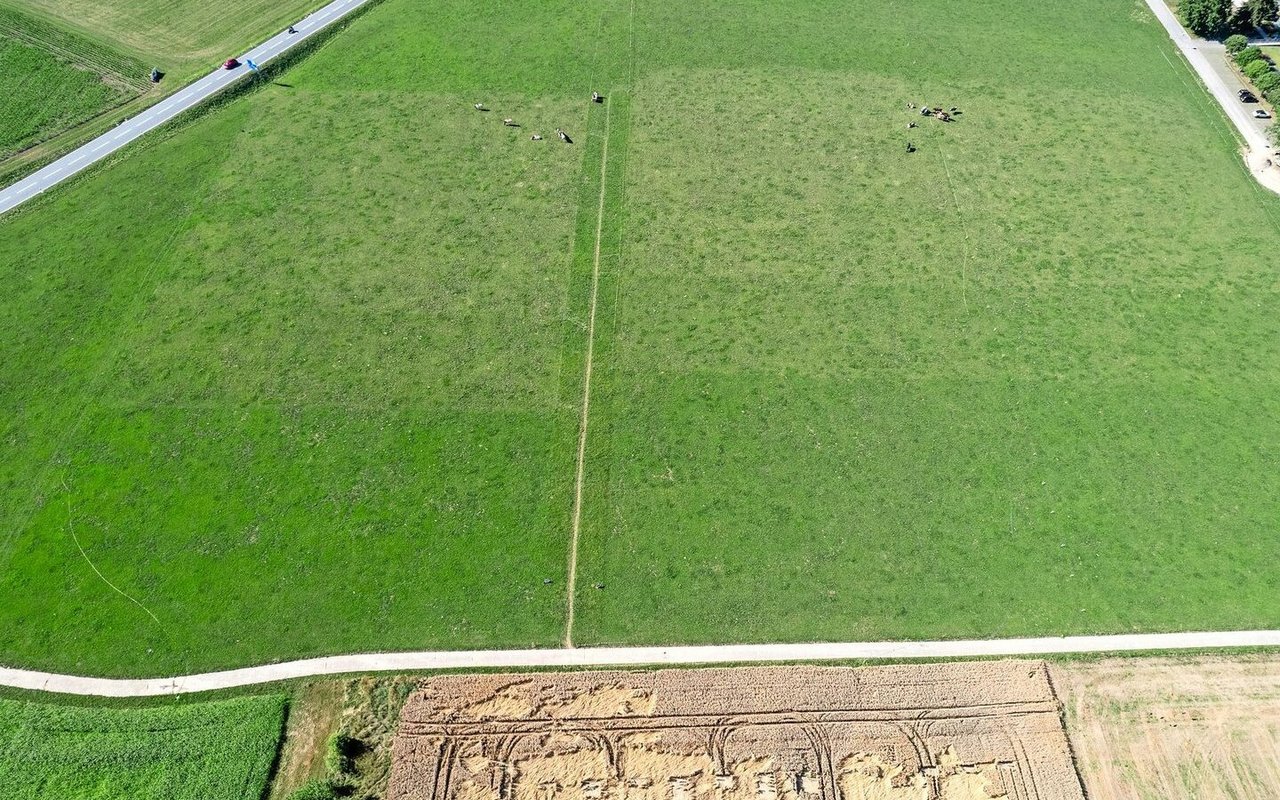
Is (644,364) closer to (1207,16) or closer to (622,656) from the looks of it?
(622,656)

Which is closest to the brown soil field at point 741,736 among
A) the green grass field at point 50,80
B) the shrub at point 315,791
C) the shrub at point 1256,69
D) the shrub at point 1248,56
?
the shrub at point 315,791

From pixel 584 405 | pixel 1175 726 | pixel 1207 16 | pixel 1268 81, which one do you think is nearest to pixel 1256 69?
pixel 1268 81

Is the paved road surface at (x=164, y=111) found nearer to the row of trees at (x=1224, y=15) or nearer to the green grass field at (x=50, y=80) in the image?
the green grass field at (x=50, y=80)

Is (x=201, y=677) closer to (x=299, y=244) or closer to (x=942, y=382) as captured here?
(x=299, y=244)

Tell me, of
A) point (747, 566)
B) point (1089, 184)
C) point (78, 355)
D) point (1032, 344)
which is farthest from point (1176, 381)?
point (78, 355)

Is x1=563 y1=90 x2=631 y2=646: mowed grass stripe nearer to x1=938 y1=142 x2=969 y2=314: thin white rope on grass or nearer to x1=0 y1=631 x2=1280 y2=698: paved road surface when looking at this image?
x1=0 y1=631 x2=1280 y2=698: paved road surface

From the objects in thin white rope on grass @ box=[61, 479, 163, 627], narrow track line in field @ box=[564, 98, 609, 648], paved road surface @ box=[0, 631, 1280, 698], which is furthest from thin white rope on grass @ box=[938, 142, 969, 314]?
thin white rope on grass @ box=[61, 479, 163, 627]
